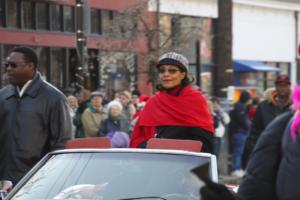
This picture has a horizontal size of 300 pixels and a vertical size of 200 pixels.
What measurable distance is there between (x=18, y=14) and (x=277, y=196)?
19.4m

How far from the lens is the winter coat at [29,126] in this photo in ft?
21.0

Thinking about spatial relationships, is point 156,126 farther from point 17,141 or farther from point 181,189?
point 181,189

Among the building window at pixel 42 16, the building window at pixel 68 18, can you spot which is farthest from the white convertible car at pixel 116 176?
the building window at pixel 68 18

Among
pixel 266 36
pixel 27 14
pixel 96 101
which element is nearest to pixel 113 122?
pixel 96 101

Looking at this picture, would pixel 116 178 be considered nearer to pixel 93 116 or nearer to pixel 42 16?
pixel 93 116

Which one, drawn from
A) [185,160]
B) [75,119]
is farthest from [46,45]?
[185,160]

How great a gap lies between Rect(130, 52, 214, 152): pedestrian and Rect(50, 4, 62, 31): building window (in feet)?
53.6

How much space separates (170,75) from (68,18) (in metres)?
17.1

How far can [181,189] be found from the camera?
4887 mm

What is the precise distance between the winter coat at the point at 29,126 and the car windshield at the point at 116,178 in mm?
1133

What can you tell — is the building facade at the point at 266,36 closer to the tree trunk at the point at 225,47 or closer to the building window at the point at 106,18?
the building window at the point at 106,18

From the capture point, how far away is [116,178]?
16.4 feet

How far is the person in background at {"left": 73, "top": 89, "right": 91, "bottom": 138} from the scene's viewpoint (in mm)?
12680

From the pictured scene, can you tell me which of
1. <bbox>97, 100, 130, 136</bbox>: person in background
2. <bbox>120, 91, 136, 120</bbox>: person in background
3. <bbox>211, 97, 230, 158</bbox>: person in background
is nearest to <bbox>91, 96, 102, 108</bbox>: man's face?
<bbox>97, 100, 130, 136</bbox>: person in background
